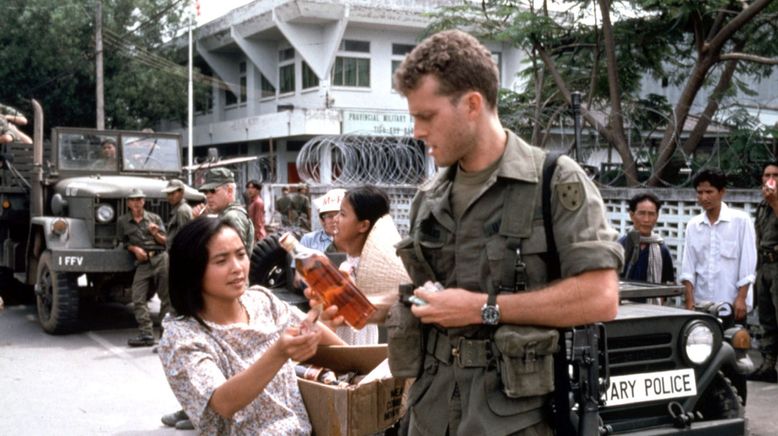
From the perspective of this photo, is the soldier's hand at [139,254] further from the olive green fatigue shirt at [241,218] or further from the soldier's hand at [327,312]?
the soldier's hand at [327,312]

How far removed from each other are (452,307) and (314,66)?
23.3 m

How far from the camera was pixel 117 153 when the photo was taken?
35.7 feet

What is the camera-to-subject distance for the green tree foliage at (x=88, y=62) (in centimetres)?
2689

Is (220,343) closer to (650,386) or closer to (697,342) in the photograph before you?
(650,386)

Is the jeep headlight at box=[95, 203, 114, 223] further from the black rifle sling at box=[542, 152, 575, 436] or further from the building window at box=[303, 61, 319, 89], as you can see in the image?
the building window at box=[303, 61, 319, 89]

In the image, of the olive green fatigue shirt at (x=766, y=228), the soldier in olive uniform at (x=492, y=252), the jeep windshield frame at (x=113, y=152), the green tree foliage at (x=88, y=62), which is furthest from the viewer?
the green tree foliage at (x=88, y=62)

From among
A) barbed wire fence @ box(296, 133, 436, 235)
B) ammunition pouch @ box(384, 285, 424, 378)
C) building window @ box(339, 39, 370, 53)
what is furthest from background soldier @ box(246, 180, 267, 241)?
building window @ box(339, 39, 370, 53)

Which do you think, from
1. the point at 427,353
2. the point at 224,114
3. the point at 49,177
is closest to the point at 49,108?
the point at 224,114

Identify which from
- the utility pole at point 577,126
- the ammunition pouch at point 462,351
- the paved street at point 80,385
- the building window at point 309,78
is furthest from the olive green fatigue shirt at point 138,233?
the building window at point 309,78

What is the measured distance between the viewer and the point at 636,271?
18.7 feet

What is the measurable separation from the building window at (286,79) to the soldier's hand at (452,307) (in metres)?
25.2

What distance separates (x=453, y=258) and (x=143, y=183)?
8612 mm

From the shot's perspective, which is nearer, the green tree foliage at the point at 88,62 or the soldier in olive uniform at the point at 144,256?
the soldier in olive uniform at the point at 144,256

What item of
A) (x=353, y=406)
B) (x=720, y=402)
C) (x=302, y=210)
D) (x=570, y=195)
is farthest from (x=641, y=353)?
(x=302, y=210)
